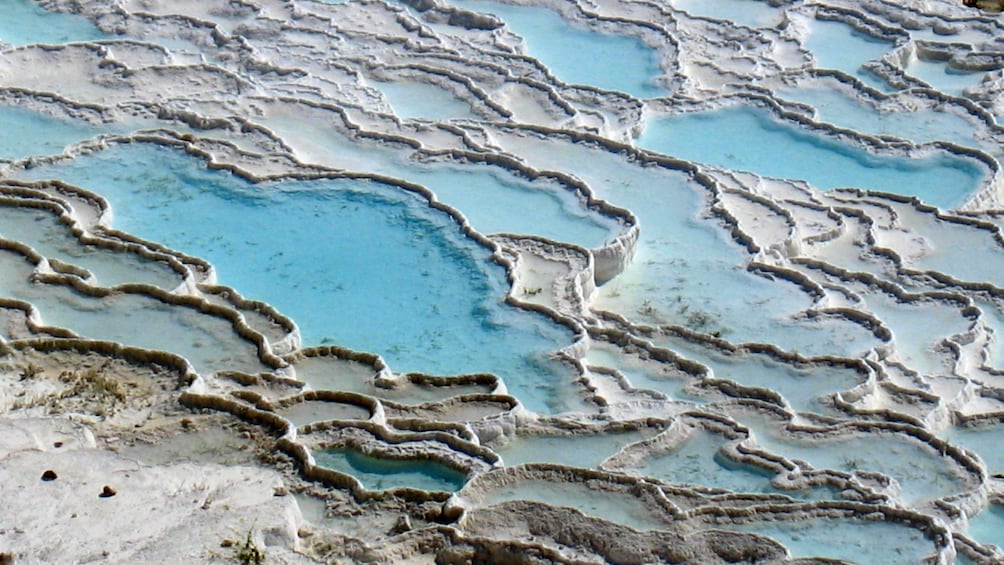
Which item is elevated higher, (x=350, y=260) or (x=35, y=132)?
(x=350, y=260)

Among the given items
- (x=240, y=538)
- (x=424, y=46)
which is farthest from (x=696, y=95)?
(x=240, y=538)

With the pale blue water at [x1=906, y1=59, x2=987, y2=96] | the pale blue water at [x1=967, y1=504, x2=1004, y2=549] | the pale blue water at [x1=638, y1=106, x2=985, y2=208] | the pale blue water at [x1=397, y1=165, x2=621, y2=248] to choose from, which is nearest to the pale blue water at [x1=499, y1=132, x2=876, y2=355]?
the pale blue water at [x1=397, y1=165, x2=621, y2=248]

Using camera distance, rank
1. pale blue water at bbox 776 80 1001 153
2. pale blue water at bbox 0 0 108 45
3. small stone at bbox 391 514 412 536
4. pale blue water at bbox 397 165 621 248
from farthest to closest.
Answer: pale blue water at bbox 0 0 108 45, pale blue water at bbox 776 80 1001 153, pale blue water at bbox 397 165 621 248, small stone at bbox 391 514 412 536

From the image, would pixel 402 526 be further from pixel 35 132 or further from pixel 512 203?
pixel 35 132

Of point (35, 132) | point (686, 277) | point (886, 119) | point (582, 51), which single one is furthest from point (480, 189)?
point (886, 119)

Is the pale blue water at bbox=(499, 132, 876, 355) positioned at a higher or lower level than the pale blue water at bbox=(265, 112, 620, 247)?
higher

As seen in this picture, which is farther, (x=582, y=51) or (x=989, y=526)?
(x=582, y=51)

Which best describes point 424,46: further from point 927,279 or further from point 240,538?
point 240,538

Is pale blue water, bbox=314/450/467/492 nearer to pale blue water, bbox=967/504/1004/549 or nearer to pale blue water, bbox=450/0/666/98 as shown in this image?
pale blue water, bbox=967/504/1004/549

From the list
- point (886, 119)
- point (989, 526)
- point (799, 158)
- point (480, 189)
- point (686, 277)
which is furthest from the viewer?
point (886, 119)
